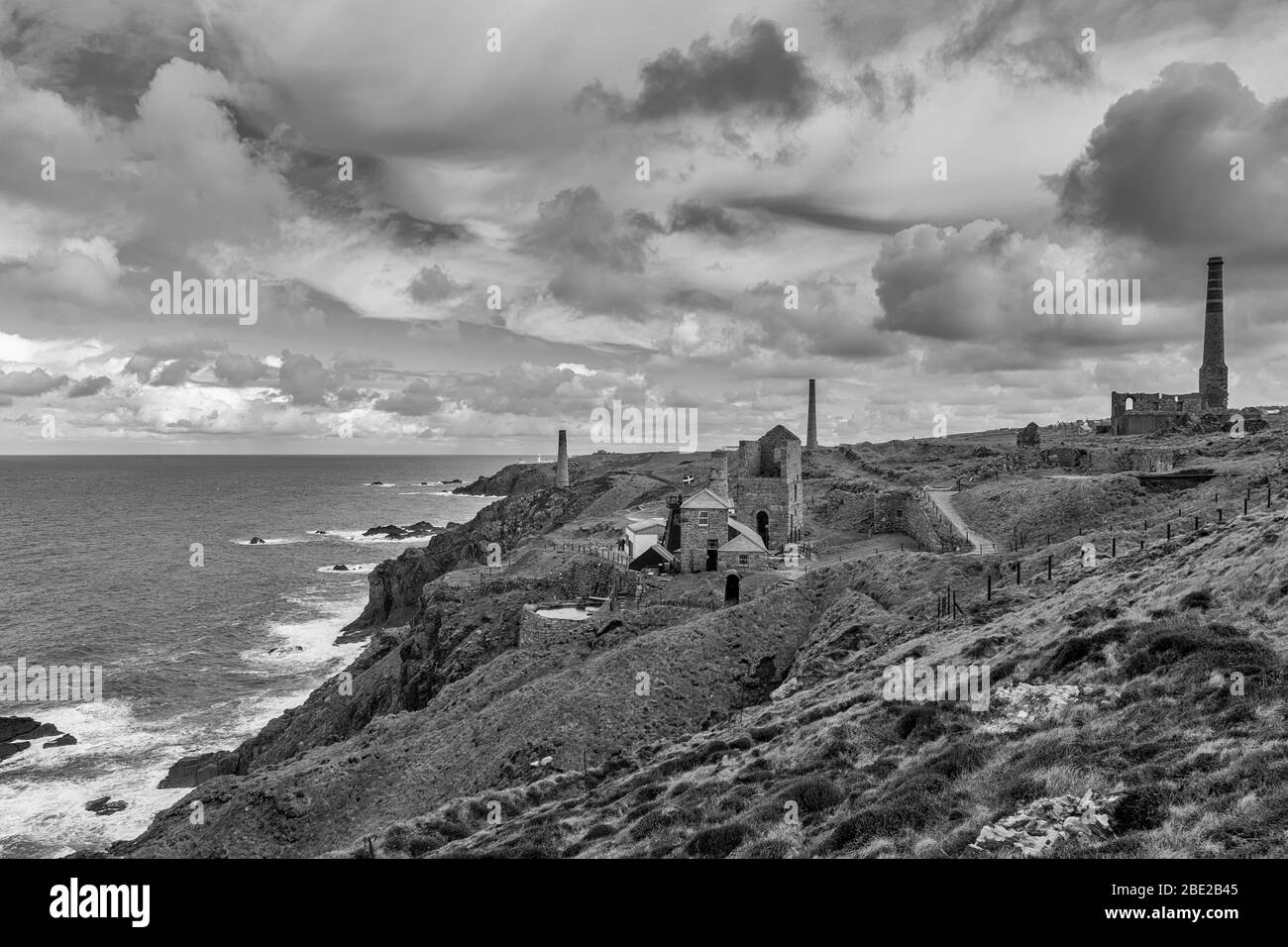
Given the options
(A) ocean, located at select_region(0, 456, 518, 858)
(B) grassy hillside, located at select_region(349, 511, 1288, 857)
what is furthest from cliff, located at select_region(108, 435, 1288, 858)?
(A) ocean, located at select_region(0, 456, 518, 858)

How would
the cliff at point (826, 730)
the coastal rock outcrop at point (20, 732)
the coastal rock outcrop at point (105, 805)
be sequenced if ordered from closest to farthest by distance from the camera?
the cliff at point (826, 730)
the coastal rock outcrop at point (105, 805)
the coastal rock outcrop at point (20, 732)

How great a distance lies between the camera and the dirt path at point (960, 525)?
4008 cm

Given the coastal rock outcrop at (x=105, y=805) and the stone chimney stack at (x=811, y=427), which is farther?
the stone chimney stack at (x=811, y=427)

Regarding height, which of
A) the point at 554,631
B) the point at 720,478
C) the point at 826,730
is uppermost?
the point at 720,478

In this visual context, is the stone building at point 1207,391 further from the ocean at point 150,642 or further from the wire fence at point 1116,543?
the ocean at point 150,642

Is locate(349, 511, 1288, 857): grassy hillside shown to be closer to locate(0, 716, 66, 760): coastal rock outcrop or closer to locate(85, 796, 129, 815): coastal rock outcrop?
locate(85, 796, 129, 815): coastal rock outcrop

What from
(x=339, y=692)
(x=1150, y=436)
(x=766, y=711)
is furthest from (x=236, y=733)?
(x=1150, y=436)

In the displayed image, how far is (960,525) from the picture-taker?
46.5 metres

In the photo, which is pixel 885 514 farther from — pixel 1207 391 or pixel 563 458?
pixel 563 458

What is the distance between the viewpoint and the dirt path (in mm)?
40081

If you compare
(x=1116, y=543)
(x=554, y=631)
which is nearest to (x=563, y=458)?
(x=554, y=631)

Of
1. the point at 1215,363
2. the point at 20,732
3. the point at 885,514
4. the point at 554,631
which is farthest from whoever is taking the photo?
the point at 1215,363

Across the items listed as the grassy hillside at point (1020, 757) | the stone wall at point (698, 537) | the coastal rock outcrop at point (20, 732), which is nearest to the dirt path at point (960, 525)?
the stone wall at point (698, 537)

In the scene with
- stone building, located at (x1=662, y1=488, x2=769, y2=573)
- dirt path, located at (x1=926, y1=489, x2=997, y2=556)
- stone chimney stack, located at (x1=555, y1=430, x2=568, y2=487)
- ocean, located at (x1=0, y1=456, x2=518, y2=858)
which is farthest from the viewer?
stone chimney stack, located at (x1=555, y1=430, x2=568, y2=487)
